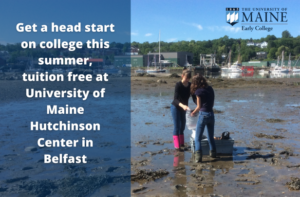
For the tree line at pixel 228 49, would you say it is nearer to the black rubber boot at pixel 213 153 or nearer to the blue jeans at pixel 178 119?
the blue jeans at pixel 178 119

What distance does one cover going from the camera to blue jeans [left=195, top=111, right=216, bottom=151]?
6.44 metres

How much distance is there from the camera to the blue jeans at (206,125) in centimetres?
644

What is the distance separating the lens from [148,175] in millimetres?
5699

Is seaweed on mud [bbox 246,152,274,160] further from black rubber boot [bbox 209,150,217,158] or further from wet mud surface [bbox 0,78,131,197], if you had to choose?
wet mud surface [bbox 0,78,131,197]

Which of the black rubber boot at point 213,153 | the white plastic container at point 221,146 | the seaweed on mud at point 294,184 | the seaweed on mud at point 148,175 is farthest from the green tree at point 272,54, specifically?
the seaweed on mud at point 148,175

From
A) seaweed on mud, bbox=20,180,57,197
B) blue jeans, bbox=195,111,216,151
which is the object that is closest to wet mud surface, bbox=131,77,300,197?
blue jeans, bbox=195,111,216,151

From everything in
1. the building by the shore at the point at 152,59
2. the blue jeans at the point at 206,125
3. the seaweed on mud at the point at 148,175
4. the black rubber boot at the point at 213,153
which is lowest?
the seaweed on mud at the point at 148,175

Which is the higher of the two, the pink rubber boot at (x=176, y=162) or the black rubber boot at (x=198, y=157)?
the black rubber boot at (x=198, y=157)

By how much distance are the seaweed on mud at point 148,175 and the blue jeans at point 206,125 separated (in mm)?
1123

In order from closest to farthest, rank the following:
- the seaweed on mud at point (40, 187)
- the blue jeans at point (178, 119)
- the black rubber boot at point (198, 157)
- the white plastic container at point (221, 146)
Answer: the seaweed on mud at point (40, 187)
the black rubber boot at point (198, 157)
the white plastic container at point (221, 146)
the blue jeans at point (178, 119)

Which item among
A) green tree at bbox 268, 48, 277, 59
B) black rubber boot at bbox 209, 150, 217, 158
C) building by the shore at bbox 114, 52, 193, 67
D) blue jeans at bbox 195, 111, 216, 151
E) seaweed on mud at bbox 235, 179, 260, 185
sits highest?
green tree at bbox 268, 48, 277, 59

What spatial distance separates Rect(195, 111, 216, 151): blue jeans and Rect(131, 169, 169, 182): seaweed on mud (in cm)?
112

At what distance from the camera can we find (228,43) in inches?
7288

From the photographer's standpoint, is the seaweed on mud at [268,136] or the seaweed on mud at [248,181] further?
the seaweed on mud at [268,136]
